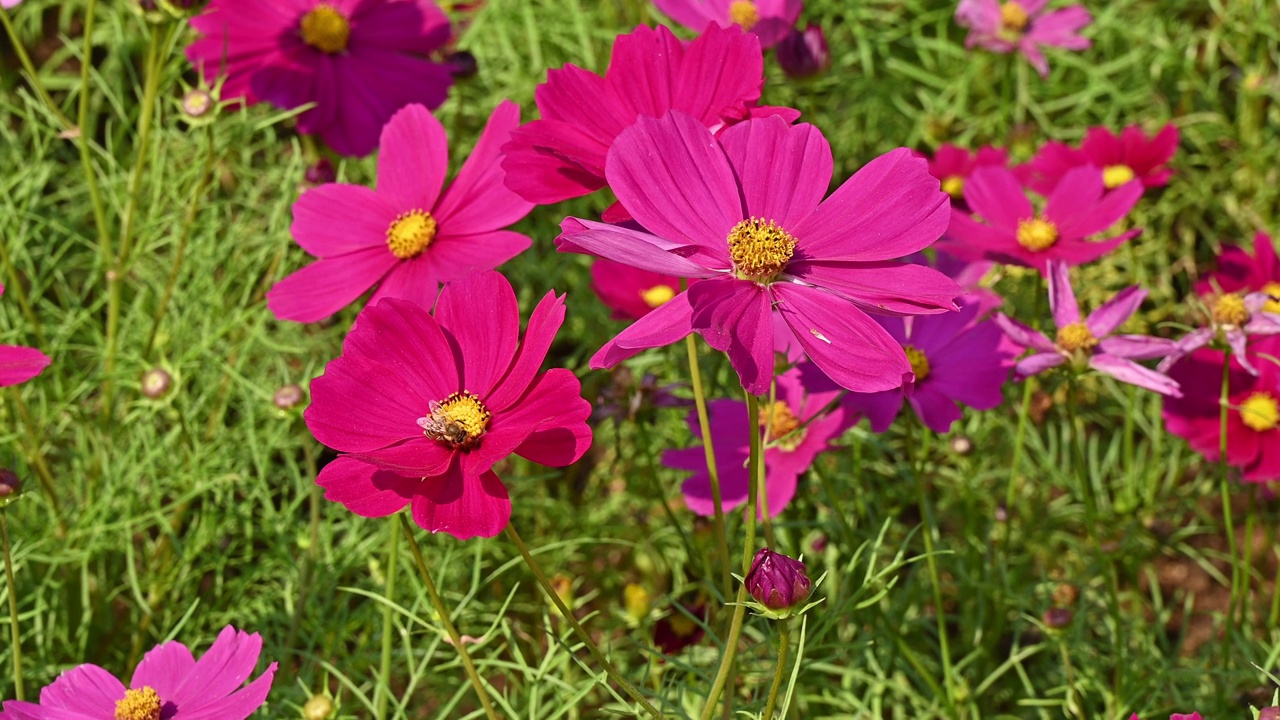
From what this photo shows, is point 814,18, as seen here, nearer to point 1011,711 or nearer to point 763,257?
point 1011,711

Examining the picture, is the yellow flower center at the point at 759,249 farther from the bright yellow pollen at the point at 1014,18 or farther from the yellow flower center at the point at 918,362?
the bright yellow pollen at the point at 1014,18

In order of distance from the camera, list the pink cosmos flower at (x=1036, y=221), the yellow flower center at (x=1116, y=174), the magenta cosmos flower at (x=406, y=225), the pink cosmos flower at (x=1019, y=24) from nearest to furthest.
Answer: the magenta cosmos flower at (x=406, y=225), the pink cosmos flower at (x=1036, y=221), the yellow flower center at (x=1116, y=174), the pink cosmos flower at (x=1019, y=24)

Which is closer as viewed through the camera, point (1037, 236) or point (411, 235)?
point (411, 235)

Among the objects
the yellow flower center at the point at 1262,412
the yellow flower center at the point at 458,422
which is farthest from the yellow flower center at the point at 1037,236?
the yellow flower center at the point at 458,422

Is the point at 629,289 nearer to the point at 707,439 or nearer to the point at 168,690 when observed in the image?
the point at 707,439

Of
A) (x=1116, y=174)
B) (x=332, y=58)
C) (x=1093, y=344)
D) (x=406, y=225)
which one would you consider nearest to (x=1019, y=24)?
(x=1116, y=174)

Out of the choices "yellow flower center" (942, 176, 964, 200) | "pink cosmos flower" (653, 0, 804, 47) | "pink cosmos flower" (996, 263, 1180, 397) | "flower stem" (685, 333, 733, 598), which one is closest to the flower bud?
"flower stem" (685, 333, 733, 598)

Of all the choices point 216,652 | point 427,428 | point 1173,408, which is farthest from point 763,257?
point 1173,408
